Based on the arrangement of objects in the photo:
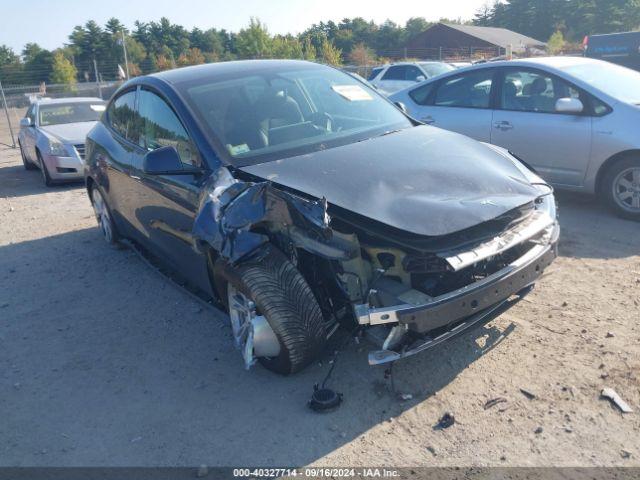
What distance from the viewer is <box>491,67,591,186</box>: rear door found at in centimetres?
608

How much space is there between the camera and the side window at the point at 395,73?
16.5m

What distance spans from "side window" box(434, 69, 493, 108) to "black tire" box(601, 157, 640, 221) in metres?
1.68

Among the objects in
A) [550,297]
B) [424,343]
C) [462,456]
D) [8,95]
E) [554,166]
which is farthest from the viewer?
[8,95]

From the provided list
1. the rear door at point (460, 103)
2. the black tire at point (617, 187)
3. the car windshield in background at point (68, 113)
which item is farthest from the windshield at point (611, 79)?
the car windshield in background at point (68, 113)

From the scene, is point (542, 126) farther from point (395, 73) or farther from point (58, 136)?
point (395, 73)

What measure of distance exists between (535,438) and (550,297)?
1.71 m

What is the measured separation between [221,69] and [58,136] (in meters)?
6.48

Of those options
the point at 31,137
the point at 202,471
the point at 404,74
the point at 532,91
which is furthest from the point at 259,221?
the point at 404,74

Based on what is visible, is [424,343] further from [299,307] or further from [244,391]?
[244,391]

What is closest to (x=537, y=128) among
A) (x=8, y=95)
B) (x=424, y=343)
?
(x=424, y=343)

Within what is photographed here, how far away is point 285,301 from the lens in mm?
3195

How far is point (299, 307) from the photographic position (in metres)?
3.21

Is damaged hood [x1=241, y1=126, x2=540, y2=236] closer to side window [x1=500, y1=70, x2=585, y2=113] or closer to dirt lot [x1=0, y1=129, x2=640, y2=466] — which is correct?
dirt lot [x1=0, y1=129, x2=640, y2=466]

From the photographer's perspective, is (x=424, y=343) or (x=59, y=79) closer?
(x=424, y=343)
